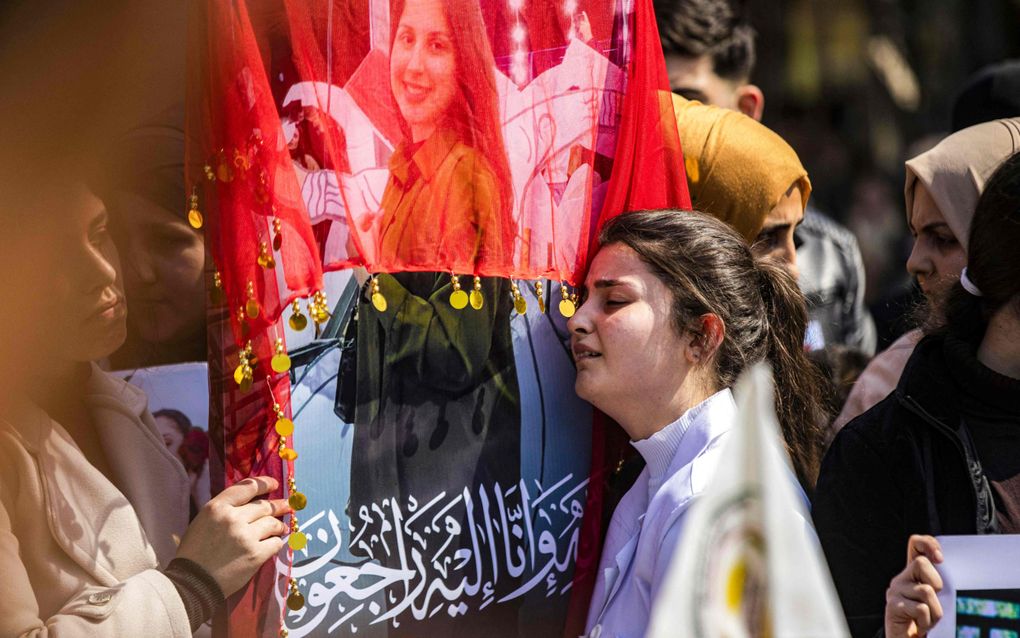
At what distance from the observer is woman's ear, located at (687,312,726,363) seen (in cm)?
222

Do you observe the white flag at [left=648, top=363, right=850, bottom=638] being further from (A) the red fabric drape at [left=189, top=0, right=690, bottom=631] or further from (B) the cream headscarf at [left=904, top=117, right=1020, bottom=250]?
(B) the cream headscarf at [left=904, top=117, right=1020, bottom=250]

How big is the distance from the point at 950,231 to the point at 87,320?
1.68 m

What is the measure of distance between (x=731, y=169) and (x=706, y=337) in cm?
→ 53

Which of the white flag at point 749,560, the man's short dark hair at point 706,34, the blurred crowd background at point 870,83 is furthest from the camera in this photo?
the blurred crowd background at point 870,83

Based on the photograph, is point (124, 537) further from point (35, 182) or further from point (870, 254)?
point (870, 254)

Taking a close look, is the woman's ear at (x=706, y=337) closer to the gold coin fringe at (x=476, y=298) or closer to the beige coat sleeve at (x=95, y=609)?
the gold coin fringe at (x=476, y=298)

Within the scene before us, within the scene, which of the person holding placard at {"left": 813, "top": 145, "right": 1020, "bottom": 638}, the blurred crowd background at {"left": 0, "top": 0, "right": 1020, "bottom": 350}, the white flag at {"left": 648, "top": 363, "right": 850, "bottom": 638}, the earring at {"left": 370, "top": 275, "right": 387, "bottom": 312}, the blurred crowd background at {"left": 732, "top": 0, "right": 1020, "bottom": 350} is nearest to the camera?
the white flag at {"left": 648, "top": 363, "right": 850, "bottom": 638}

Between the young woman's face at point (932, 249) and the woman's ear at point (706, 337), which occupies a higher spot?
the young woman's face at point (932, 249)

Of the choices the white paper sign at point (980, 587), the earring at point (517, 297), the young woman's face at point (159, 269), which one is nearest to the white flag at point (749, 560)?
the white paper sign at point (980, 587)

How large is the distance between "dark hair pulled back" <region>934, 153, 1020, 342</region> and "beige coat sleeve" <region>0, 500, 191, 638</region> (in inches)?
51.0

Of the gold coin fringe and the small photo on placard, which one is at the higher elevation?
the gold coin fringe

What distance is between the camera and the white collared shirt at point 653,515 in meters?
2.06

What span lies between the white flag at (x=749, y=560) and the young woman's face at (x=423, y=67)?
3.60 ft

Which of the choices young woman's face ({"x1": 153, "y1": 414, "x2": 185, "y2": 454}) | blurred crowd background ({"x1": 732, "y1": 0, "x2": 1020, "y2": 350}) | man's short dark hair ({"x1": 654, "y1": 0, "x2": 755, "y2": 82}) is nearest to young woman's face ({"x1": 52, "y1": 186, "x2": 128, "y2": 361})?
young woman's face ({"x1": 153, "y1": 414, "x2": 185, "y2": 454})
